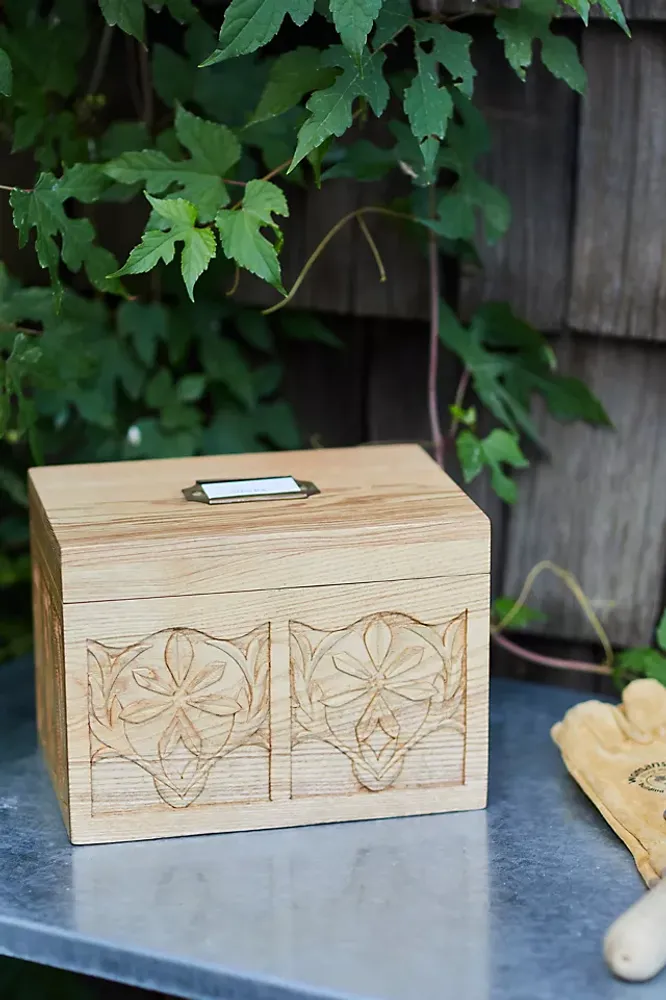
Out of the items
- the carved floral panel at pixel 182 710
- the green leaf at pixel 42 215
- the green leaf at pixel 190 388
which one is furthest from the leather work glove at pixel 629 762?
the green leaf at pixel 42 215

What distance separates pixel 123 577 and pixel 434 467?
36 cm

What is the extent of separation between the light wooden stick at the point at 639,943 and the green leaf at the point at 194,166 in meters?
0.72

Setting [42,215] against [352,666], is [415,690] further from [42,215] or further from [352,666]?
[42,215]

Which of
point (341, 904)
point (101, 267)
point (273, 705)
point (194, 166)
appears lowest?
point (341, 904)

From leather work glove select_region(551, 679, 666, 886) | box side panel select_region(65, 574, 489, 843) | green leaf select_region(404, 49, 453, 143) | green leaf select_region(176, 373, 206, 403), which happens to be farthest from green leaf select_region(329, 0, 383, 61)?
leather work glove select_region(551, 679, 666, 886)

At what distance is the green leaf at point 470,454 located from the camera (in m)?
1.41

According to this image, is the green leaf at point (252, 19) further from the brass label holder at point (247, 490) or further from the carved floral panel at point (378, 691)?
the carved floral panel at point (378, 691)

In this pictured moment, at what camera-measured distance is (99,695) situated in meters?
1.11

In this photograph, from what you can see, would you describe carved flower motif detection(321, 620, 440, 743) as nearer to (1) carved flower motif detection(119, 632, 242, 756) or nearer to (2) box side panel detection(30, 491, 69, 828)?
(1) carved flower motif detection(119, 632, 242, 756)

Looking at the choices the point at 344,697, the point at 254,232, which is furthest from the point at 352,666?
the point at 254,232

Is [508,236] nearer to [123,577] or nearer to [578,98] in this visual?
[578,98]

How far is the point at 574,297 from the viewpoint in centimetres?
146

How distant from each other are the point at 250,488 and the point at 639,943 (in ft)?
1.72

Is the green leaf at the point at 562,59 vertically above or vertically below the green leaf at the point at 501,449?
above
